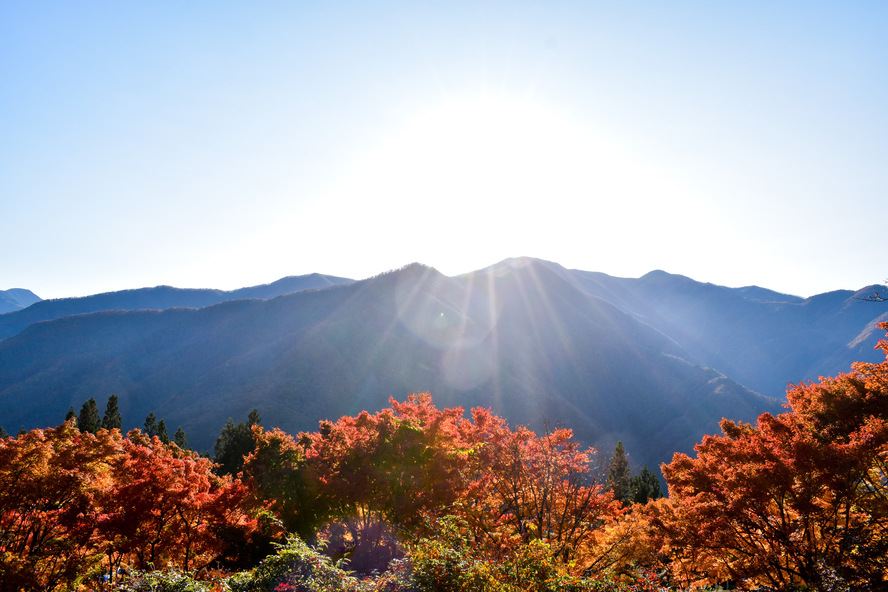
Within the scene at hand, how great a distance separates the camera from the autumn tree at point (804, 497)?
1108 cm

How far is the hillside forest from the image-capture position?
28.6 feet

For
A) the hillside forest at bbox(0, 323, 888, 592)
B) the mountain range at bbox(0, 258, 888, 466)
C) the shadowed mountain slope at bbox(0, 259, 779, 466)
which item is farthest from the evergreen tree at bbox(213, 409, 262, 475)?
the mountain range at bbox(0, 258, 888, 466)

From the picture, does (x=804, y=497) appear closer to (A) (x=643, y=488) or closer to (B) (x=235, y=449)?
(A) (x=643, y=488)

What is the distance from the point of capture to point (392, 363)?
118125 mm

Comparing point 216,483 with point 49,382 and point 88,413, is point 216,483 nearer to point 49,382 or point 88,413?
point 88,413

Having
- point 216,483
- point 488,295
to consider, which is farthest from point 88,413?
point 488,295

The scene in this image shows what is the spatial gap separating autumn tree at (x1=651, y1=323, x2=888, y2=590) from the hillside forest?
62 mm

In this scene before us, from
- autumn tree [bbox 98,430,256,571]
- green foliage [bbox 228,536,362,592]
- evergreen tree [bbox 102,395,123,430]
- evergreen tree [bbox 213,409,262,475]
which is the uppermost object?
green foliage [bbox 228,536,362,592]

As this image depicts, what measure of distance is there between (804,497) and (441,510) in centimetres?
1179

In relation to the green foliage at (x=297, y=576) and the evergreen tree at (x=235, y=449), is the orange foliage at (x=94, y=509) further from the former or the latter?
the evergreen tree at (x=235, y=449)

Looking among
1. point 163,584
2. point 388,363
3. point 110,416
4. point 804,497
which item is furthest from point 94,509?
point 388,363

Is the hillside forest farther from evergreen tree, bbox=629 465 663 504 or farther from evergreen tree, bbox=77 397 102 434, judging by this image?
evergreen tree, bbox=77 397 102 434

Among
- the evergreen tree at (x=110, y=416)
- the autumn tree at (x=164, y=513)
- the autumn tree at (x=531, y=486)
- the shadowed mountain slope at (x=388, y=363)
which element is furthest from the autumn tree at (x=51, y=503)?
the shadowed mountain slope at (x=388, y=363)

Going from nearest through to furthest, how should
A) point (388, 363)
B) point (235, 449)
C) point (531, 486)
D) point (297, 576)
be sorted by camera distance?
point (297, 576), point (531, 486), point (235, 449), point (388, 363)
